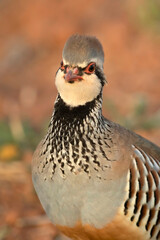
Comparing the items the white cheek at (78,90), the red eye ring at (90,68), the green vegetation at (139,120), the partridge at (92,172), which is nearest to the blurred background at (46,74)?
the green vegetation at (139,120)

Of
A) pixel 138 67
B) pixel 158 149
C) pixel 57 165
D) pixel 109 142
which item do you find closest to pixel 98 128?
pixel 109 142

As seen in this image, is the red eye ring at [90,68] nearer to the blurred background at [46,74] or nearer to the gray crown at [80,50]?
the gray crown at [80,50]

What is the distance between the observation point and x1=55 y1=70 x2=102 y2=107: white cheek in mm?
3729

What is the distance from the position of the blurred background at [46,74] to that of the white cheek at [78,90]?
82.6 inches

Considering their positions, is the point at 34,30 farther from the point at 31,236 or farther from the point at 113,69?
the point at 31,236

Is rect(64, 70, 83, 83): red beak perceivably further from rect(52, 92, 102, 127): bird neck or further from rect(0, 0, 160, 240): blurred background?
rect(0, 0, 160, 240): blurred background

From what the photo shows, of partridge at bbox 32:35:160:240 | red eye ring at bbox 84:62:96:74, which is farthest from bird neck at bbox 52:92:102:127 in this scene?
red eye ring at bbox 84:62:96:74

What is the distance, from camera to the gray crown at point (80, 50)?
373 cm

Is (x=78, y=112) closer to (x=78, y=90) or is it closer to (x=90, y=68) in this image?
(x=78, y=90)

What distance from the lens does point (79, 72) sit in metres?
3.72

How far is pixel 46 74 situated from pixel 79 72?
23.0 feet

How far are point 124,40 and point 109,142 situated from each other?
7.03m

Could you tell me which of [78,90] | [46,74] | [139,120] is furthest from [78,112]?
[46,74]

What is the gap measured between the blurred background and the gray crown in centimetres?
232
